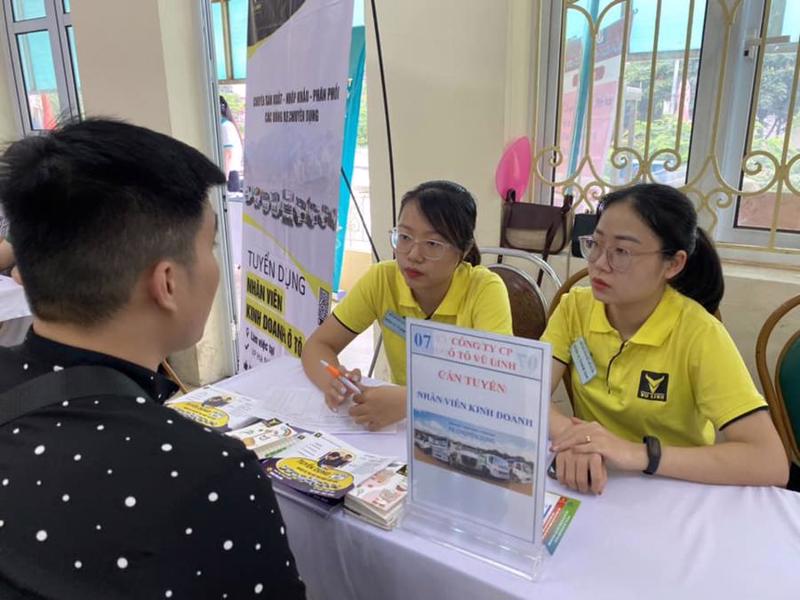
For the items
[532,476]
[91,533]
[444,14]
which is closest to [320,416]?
[532,476]

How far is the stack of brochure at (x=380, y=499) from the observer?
2.81ft

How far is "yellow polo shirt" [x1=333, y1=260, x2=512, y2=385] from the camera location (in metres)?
1.51

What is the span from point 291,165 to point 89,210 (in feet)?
4.40

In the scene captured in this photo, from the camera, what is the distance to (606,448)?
96 centimetres

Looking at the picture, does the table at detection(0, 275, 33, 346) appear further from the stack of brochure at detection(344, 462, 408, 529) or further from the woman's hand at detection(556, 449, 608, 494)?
the woman's hand at detection(556, 449, 608, 494)

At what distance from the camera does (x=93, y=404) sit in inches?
22.5

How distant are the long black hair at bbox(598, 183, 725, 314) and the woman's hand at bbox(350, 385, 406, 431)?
2.06ft

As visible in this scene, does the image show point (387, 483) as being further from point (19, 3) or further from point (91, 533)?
point (19, 3)

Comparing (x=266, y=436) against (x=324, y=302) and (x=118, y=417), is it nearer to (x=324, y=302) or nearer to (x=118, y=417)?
(x=118, y=417)

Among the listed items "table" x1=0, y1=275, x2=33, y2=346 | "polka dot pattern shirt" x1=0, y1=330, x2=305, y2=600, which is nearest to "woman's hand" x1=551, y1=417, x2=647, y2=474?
"polka dot pattern shirt" x1=0, y1=330, x2=305, y2=600

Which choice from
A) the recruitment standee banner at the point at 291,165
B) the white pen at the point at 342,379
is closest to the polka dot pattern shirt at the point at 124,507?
the white pen at the point at 342,379

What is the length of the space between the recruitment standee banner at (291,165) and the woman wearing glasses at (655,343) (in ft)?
2.56

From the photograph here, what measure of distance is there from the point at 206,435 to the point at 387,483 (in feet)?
1.36

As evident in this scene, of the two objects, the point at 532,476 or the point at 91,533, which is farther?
the point at 532,476
